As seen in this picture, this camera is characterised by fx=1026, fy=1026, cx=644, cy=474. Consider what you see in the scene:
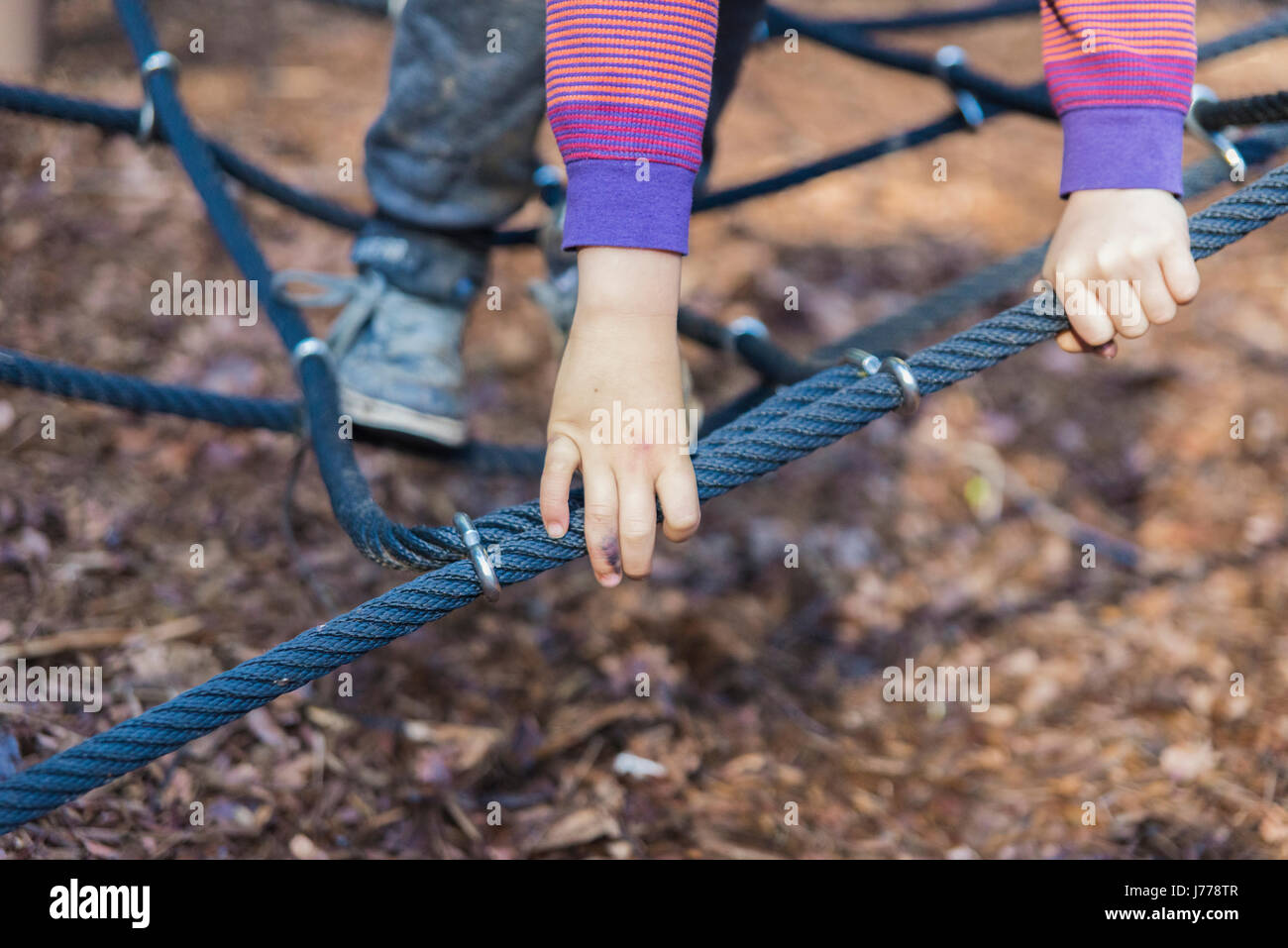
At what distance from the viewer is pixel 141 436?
1.62 metres

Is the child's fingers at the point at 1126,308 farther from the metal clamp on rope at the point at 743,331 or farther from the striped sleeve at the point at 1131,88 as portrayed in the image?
the metal clamp on rope at the point at 743,331

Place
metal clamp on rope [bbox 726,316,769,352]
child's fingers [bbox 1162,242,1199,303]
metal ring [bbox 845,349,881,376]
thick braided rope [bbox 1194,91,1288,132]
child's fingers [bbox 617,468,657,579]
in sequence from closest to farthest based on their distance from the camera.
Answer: child's fingers [bbox 617,468,657,579]
child's fingers [bbox 1162,242,1199,303]
metal ring [bbox 845,349,881,376]
thick braided rope [bbox 1194,91,1288,132]
metal clamp on rope [bbox 726,316,769,352]

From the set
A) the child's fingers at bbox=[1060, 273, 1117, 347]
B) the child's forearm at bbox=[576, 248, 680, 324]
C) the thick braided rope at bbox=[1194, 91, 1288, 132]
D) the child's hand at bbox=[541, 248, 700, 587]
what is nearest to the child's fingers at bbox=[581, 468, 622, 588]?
the child's hand at bbox=[541, 248, 700, 587]

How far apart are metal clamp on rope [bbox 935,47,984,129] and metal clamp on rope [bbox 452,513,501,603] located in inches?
41.0

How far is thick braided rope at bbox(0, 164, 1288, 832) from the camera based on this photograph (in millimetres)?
762

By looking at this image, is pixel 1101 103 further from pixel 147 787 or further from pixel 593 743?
pixel 147 787

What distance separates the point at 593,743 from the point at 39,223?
5.01 ft

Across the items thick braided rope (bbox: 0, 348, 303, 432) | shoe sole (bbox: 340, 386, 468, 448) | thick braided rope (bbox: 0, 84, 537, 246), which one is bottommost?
shoe sole (bbox: 340, 386, 468, 448)

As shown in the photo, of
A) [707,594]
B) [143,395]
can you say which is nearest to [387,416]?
[143,395]

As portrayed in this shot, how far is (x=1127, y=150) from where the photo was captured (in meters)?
0.87

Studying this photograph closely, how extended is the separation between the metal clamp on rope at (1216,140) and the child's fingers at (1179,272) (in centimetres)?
39

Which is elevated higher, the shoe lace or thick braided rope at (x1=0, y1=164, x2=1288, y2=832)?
the shoe lace

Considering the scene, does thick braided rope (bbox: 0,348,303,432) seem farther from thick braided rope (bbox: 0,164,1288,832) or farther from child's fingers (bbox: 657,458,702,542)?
child's fingers (bbox: 657,458,702,542)
